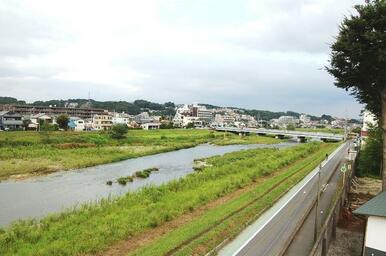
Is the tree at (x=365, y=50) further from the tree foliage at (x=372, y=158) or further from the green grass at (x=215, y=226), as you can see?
the tree foliage at (x=372, y=158)

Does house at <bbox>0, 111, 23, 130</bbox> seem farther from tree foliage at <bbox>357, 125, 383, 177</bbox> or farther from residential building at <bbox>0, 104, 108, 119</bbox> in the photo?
tree foliage at <bbox>357, 125, 383, 177</bbox>

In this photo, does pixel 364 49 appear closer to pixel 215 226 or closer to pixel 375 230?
pixel 375 230

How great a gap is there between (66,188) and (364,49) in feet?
94.9

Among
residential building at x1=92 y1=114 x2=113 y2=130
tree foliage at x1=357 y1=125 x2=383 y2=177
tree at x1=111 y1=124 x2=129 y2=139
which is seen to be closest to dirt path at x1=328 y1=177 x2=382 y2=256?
tree foliage at x1=357 y1=125 x2=383 y2=177

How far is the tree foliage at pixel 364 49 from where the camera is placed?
77.9ft

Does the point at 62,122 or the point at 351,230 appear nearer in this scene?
the point at 351,230

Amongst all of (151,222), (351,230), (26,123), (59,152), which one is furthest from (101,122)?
(351,230)

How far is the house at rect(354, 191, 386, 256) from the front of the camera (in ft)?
55.8

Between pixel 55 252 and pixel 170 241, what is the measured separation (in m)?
5.31

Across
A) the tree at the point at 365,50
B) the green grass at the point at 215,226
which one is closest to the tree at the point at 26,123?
the green grass at the point at 215,226

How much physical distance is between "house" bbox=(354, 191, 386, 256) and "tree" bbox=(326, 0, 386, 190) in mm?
9205

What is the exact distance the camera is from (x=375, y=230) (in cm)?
1730

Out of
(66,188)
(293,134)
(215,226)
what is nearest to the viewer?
(215,226)

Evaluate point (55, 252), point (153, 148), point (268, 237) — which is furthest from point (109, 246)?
point (153, 148)
